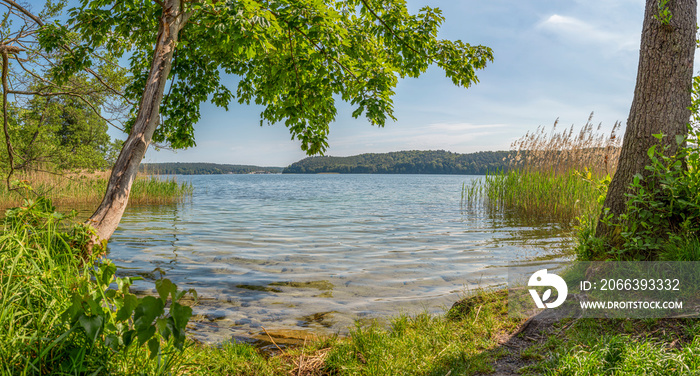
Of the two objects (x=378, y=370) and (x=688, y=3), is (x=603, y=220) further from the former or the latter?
(x=378, y=370)

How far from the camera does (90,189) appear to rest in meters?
18.9

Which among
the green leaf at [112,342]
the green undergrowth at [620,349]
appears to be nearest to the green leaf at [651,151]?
the green undergrowth at [620,349]

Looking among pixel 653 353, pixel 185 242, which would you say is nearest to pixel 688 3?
pixel 653 353

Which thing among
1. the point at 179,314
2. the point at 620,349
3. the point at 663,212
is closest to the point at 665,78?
the point at 663,212

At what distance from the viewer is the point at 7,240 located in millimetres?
2736

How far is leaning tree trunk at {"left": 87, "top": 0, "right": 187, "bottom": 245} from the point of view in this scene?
4.26 metres

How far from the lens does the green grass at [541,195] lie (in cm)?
1062

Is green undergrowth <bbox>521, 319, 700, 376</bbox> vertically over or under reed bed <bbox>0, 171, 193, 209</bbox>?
under

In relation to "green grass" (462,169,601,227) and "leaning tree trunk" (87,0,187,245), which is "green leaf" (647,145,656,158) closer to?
"leaning tree trunk" (87,0,187,245)

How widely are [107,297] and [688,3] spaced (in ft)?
18.3

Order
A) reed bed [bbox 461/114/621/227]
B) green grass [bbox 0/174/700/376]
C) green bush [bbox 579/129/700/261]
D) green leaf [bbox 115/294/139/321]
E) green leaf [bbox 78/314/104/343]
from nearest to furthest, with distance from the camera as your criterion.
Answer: green leaf [bbox 78/314/104/343], green leaf [bbox 115/294/139/321], green grass [bbox 0/174/700/376], green bush [bbox 579/129/700/261], reed bed [bbox 461/114/621/227]

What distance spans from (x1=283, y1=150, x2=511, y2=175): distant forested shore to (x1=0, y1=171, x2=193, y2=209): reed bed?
4034 cm

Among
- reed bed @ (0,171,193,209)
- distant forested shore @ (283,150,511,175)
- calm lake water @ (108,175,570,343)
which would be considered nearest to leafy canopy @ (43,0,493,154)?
calm lake water @ (108,175,570,343)

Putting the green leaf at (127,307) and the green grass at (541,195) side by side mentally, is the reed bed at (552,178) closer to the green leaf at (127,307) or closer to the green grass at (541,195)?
the green grass at (541,195)
